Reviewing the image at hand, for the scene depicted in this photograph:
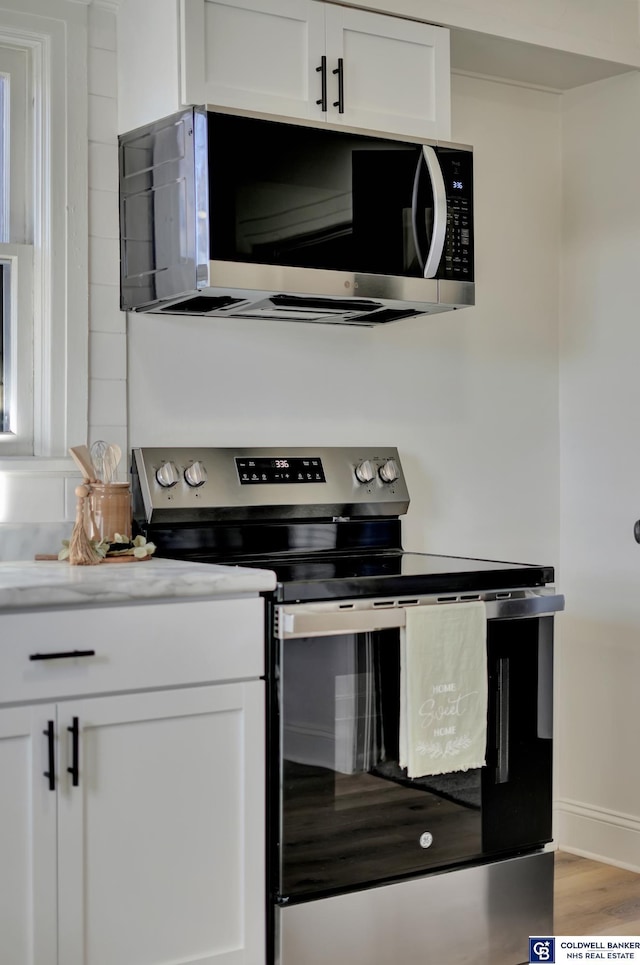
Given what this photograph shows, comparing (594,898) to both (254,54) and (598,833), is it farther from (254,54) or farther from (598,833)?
(254,54)

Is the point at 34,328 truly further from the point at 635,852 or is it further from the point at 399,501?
the point at 635,852

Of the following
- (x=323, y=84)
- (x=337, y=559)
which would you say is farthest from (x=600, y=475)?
(x=323, y=84)

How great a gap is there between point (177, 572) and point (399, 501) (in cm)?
91

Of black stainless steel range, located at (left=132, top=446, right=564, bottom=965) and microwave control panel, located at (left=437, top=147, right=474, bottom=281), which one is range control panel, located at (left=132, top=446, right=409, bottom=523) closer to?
black stainless steel range, located at (left=132, top=446, right=564, bottom=965)

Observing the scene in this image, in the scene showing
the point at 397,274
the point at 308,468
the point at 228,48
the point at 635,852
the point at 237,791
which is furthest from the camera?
the point at 635,852

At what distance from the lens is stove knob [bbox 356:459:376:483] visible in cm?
283

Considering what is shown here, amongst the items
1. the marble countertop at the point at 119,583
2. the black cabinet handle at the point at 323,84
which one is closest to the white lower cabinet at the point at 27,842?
the marble countertop at the point at 119,583

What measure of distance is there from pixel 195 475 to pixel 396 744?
0.78 m

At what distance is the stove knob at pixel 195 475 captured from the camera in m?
2.58

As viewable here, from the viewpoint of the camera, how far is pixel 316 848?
215cm

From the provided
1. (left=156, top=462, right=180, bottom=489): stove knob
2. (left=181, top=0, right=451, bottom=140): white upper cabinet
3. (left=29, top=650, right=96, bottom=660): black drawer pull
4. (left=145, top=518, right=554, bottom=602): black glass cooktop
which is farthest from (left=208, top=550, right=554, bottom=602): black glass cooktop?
(left=181, top=0, right=451, bottom=140): white upper cabinet

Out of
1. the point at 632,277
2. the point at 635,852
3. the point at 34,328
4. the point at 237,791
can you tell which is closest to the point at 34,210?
the point at 34,328

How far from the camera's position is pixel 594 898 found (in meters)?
2.85

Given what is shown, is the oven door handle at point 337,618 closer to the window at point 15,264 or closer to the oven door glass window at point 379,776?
the oven door glass window at point 379,776
